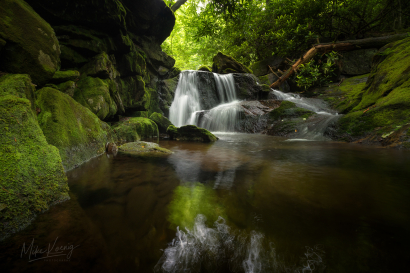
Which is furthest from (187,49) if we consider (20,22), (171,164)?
(171,164)

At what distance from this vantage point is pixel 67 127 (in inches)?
134

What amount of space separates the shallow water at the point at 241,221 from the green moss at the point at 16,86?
1.48 meters

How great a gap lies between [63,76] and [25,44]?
1.31 metres

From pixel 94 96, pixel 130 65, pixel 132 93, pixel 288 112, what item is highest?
pixel 130 65

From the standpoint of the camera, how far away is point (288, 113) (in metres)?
9.03

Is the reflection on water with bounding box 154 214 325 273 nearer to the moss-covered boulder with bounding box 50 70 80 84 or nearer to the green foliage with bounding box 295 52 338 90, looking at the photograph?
the moss-covered boulder with bounding box 50 70 80 84

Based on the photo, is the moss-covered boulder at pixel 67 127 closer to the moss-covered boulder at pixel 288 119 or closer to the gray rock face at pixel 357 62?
the moss-covered boulder at pixel 288 119

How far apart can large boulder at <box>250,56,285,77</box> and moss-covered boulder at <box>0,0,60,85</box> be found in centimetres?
1670

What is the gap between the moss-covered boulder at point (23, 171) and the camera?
1403 millimetres

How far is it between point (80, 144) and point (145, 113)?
5802 millimetres

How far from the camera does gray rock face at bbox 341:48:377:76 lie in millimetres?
14023

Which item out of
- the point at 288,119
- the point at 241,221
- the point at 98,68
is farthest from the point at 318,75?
A: the point at 241,221

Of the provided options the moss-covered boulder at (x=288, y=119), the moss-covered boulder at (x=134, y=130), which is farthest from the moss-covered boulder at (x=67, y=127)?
the moss-covered boulder at (x=288, y=119)

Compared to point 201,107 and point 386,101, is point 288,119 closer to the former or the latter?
point 386,101
